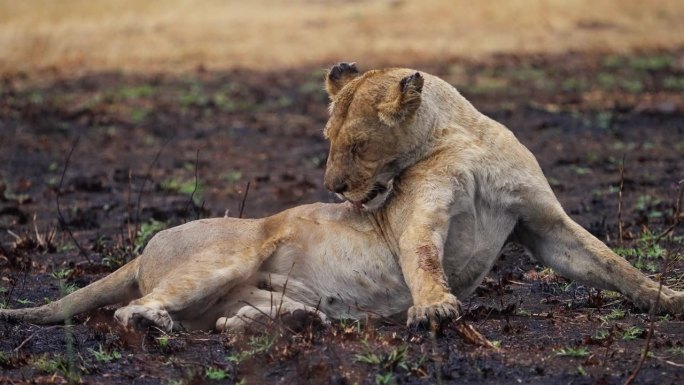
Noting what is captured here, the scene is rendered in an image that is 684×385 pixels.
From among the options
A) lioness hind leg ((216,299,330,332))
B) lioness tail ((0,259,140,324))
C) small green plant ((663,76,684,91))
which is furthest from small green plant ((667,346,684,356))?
small green plant ((663,76,684,91))

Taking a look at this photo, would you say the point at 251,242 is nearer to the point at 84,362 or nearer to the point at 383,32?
the point at 84,362

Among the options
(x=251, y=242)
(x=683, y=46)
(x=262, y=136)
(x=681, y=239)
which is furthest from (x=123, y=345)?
(x=683, y=46)

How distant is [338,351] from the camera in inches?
205

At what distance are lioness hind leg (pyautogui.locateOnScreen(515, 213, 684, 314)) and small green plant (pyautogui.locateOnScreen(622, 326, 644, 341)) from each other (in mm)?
382

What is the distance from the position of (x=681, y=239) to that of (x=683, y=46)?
586 inches

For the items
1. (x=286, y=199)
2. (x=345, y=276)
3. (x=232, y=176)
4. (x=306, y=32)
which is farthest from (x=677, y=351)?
(x=306, y=32)

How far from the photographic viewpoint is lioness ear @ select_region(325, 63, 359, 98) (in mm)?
6496

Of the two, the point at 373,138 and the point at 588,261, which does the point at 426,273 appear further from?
the point at 588,261

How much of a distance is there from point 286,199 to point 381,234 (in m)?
5.32

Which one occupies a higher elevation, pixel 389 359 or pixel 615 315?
pixel 389 359

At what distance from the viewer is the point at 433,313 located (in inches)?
202

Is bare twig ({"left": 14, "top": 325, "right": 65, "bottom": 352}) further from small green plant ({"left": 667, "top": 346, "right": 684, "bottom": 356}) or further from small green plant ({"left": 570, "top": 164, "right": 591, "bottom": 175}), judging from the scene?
small green plant ({"left": 570, "top": 164, "right": 591, "bottom": 175})

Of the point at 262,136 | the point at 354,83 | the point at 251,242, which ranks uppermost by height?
the point at 354,83

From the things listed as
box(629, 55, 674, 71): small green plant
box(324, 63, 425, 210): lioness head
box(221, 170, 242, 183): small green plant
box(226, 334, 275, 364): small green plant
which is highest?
box(324, 63, 425, 210): lioness head
